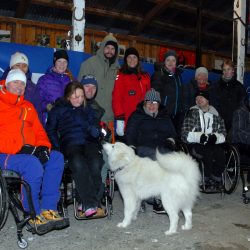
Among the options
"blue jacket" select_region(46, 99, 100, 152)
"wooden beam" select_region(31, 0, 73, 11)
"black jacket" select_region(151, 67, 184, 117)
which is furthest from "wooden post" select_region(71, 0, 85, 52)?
"wooden beam" select_region(31, 0, 73, 11)

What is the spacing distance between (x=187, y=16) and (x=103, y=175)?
26.6 ft

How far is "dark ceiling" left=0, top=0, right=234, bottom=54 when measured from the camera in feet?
28.7

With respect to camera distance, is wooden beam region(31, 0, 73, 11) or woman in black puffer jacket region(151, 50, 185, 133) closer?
woman in black puffer jacket region(151, 50, 185, 133)

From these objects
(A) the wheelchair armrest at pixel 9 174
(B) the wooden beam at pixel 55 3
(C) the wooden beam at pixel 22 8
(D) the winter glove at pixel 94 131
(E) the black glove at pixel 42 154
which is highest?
(B) the wooden beam at pixel 55 3

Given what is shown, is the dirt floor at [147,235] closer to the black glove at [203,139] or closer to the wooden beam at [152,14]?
the black glove at [203,139]

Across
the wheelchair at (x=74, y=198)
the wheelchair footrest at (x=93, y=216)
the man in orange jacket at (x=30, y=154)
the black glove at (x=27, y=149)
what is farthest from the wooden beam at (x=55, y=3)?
the wheelchair footrest at (x=93, y=216)

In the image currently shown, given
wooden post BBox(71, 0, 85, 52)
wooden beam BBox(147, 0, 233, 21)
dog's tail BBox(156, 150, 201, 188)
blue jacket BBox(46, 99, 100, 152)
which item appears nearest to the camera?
dog's tail BBox(156, 150, 201, 188)

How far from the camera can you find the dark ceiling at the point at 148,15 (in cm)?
874

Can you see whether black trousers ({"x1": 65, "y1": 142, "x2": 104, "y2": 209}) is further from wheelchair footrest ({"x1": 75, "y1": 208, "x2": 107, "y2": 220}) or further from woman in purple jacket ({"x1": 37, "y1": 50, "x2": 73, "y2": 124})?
woman in purple jacket ({"x1": 37, "y1": 50, "x2": 73, "y2": 124})

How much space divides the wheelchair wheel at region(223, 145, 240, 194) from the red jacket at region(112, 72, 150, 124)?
1259 millimetres

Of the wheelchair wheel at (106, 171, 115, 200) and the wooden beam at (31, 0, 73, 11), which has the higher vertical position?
the wooden beam at (31, 0, 73, 11)

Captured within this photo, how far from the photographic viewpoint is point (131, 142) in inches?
161

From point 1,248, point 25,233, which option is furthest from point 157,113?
point 1,248

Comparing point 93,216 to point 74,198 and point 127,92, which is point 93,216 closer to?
point 74,198
